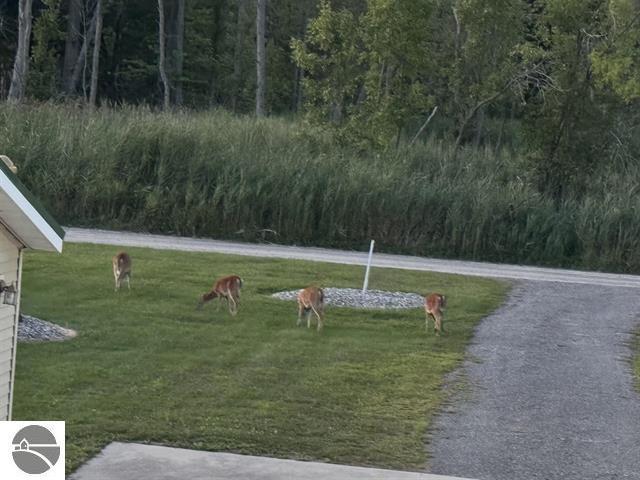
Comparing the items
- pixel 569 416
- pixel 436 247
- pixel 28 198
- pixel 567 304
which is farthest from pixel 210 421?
pixel 436 247

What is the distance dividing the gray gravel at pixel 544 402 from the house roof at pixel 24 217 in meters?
3.66

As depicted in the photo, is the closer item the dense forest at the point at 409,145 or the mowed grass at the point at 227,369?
the mowed grass at the point at 227,369

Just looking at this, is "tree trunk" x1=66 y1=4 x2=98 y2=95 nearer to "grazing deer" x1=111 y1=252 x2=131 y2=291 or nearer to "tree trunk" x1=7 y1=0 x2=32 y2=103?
"tree trunk" x1=7 y1=0 x2=32 y2=103

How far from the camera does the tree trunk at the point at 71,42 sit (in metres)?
49.7

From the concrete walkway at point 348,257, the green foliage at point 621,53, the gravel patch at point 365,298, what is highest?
the green foliage at point 621,53

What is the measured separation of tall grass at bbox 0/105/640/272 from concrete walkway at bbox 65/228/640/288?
3.22 feet

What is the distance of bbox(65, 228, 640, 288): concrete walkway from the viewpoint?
2362cm

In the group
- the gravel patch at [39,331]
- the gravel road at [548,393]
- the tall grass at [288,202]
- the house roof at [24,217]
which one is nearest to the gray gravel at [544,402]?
the gravel road at [548,393]

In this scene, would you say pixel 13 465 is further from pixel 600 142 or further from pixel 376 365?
pixel 600 142

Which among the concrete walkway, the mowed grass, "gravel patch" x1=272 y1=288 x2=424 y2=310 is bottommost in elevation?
the mowed grass

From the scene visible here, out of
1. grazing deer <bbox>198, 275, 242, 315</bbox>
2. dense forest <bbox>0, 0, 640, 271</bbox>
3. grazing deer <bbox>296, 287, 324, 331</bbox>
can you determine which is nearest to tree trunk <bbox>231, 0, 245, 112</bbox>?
dense forest <bbox>0, 0, 640, 271</bbox>

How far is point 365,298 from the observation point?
18.4 metres

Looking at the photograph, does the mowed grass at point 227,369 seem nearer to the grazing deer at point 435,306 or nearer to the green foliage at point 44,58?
the grazing deer at point 435,306

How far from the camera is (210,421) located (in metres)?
10.5
